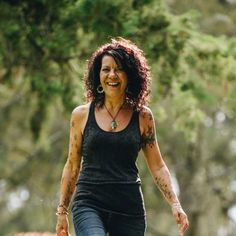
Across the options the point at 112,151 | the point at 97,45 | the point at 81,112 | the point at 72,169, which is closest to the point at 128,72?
the point at 81,112

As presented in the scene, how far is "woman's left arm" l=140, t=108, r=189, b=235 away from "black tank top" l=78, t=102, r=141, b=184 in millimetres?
198

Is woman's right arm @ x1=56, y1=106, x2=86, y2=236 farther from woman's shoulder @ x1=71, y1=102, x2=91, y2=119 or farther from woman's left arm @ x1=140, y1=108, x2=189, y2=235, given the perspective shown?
woman's left arm @ x1=140, y1=108, x2=189, y2=235

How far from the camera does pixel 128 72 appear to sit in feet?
17.7

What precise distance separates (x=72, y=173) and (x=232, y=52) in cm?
528

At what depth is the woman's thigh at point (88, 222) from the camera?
4.90m

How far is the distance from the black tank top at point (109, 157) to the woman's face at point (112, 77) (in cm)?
29

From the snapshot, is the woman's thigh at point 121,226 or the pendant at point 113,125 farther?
the pendant at point 113,125

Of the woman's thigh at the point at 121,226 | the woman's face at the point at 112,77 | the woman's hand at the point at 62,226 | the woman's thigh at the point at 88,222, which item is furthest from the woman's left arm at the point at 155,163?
the woman's hand at the point at 62,226

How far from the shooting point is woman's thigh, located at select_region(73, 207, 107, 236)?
4.90 meters

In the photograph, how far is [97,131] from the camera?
16.9ft

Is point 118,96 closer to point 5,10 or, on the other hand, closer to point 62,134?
point 5,10

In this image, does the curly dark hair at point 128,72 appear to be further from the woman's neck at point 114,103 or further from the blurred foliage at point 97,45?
the blurred foliage at point 97,45

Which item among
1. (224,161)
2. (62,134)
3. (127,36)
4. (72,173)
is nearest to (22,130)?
(62,134)

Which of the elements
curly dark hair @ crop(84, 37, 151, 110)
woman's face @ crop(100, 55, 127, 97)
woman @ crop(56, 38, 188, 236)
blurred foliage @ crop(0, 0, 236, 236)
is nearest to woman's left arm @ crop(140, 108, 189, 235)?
woman @ crop(56, 38, 188, 236)
